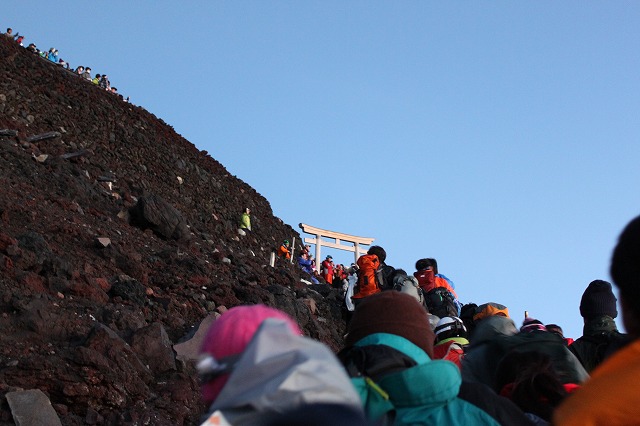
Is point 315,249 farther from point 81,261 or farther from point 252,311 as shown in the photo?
point 252,311

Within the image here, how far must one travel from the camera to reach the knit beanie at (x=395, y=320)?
9.06 ft

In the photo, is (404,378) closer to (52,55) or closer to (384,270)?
(384,270)

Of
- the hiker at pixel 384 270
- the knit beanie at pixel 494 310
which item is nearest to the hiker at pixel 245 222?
the hiker at pixel 384 270

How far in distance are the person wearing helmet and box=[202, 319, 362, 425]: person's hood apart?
2981 millimetres

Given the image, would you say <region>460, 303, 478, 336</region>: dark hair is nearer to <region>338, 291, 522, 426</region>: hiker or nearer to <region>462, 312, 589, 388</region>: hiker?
<region>462, 312, 589, 388</region>: hiker

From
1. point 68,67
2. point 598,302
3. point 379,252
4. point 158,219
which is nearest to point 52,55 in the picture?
point 68,67

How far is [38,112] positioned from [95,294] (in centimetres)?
1500

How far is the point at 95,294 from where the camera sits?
9625 mm

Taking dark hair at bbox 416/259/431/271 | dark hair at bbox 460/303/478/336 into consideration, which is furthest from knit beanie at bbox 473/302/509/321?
dark hair at bbox 416/259/431/271

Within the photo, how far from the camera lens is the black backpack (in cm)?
910

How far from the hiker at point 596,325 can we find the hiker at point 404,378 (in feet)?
7.98

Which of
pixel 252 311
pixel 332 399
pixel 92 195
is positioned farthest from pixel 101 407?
pixel 92 195

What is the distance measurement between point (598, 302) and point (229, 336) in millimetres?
3310

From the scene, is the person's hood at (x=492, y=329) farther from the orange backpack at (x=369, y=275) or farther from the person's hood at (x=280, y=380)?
the orange backpack at (x=369, y=275)
